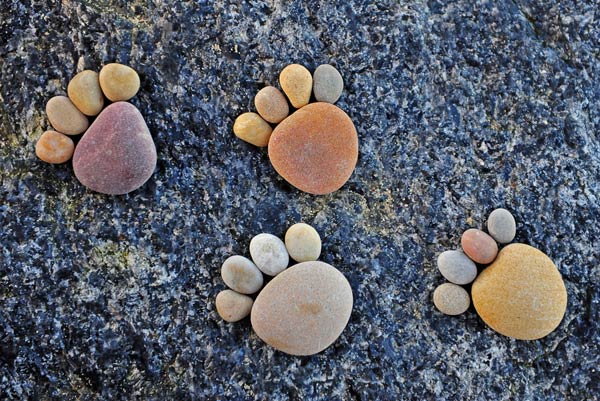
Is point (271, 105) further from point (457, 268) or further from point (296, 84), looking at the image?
point (457, 268)

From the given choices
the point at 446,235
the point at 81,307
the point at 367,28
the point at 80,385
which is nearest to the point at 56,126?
the point at 81,307

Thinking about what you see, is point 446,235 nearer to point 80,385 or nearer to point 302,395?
point 302,395

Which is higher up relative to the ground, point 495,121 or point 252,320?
point 495,121

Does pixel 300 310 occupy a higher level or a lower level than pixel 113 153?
lower

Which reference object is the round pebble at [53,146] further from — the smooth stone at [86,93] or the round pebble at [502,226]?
the round pebble at [502,226]

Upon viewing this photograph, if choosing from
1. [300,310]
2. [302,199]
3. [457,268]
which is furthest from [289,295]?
[457,268]

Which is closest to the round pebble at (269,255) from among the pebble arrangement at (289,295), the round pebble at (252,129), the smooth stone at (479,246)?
the pebble arrangement at (289,295)
